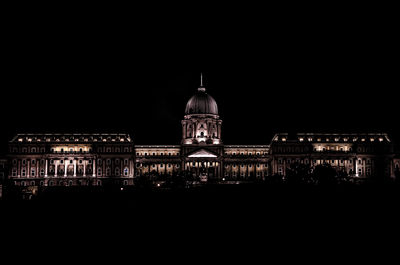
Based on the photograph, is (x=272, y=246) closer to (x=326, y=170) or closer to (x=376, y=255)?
(x=376, y=255)

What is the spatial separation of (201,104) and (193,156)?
1943 cm

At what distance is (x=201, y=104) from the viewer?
496 feet

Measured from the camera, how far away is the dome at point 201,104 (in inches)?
5940

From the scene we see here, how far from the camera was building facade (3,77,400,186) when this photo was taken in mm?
133500

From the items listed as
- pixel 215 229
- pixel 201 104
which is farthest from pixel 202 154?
pixel 215 229

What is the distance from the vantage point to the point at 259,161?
144625 millimetres

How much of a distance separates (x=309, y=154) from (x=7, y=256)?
124056mm

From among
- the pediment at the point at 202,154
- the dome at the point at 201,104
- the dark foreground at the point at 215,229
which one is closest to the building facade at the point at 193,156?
the pediment at the point at 202,154

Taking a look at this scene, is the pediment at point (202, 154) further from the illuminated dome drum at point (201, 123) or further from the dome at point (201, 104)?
the dome at point (201, 104)

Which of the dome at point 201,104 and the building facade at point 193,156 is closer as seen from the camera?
the building facade at point 193,156

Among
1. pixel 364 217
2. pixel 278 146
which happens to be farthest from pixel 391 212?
pixel 278 146

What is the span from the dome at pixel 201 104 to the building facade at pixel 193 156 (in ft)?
1.05

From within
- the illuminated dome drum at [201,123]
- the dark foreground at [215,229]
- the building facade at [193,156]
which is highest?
the illuminated dome drum at [201,123]

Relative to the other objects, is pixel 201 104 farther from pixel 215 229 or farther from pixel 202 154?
pixel 215 229
